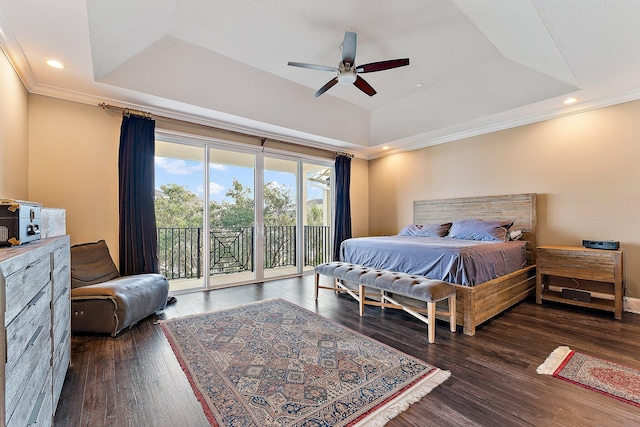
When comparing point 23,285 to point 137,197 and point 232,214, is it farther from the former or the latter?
point 232,214

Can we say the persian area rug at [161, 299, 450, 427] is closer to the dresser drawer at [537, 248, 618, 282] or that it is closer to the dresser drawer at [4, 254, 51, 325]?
the dresser drawer at [4, 254, 51, 325]

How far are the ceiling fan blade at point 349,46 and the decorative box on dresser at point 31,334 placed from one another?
275cm

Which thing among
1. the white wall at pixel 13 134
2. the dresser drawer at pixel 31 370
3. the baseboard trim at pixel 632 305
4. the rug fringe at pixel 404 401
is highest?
the white wall at pixel 13 134

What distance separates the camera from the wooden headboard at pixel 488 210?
419 cm

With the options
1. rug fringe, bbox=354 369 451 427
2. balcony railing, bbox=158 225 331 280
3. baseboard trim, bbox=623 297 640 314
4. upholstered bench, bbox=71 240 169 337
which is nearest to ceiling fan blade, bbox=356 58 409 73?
rug fringe, bbox=354 369 451 427

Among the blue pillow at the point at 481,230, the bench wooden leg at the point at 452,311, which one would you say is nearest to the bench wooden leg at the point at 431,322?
the bench wooden leg at the point at 452,311

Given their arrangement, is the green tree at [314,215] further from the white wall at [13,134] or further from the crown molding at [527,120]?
the white wall at [13,134]

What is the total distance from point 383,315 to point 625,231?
3250 millimetres

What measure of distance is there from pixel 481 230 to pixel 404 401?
314 cm

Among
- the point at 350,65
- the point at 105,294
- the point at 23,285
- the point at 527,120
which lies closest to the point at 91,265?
the point at 105,294

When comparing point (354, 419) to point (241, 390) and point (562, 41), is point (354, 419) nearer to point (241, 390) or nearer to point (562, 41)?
point (241, 390)

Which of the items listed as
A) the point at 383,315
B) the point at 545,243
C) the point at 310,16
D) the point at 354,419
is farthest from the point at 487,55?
the point at 354,419

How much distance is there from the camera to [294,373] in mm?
2033

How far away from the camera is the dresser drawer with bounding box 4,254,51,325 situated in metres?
0.91
